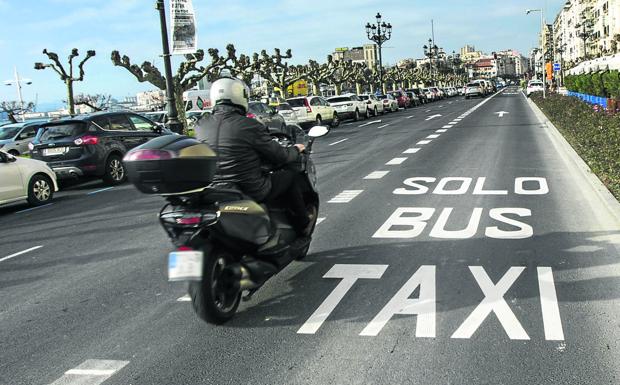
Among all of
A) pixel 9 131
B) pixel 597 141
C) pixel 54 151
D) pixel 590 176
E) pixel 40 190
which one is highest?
pixel 9 131

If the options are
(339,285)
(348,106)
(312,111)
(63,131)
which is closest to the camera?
(339,285)

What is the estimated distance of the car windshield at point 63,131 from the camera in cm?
1366

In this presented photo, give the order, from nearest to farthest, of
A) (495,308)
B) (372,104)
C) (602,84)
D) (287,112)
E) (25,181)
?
(495,308)
(25,181)
(602,84)
(287,112)
(372,104)

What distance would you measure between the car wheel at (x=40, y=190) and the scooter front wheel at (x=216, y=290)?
331 inches

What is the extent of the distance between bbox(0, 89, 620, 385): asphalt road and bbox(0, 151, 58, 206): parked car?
79.8 inches

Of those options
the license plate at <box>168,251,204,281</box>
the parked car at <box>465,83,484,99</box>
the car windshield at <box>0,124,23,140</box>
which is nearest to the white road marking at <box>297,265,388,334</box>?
the license plate at <box>168,251,204,281</box>

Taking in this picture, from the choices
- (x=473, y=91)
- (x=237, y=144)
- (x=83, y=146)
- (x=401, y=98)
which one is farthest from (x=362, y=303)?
(x=473, y=91)

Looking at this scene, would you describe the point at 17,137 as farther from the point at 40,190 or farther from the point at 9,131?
the point at 40,190

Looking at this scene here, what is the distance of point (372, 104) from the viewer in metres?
41.8

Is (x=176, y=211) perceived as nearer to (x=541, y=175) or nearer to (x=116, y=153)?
(x=541, y=175)

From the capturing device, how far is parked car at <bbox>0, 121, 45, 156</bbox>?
19.5 meters

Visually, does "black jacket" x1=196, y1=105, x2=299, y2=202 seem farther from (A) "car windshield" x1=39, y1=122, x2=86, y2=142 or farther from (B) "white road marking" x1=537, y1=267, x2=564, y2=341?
(A) "car windshield" x1=39, y1=122, x2=86, y2=142

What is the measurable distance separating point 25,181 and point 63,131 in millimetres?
2614

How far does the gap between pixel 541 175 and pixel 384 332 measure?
8.11 meters
